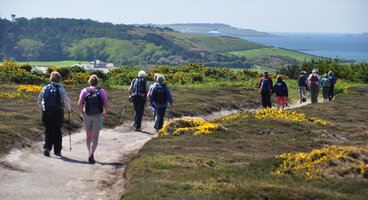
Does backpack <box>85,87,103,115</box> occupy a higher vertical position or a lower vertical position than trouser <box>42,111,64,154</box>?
higher

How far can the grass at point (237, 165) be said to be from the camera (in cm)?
1266

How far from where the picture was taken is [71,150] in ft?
64.6

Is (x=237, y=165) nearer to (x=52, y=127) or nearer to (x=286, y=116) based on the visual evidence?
(x=52, y=127)

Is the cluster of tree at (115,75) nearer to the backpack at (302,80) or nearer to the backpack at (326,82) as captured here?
the backpack at (326,82)

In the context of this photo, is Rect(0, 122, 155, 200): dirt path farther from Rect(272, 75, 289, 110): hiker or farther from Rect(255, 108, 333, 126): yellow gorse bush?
Rect(272, 75, 289, 110): hiker

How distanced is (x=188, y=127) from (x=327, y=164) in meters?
9.74

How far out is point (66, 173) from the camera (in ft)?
52.5

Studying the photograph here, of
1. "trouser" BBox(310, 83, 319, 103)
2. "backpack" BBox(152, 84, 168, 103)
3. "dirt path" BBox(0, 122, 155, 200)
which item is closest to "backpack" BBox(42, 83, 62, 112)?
"dirt path" BBox(0, 122, 155, 200)

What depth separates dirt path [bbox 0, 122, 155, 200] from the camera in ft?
45.4

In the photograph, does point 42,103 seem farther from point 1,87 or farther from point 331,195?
point 1,87

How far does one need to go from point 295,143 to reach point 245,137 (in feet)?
8.25

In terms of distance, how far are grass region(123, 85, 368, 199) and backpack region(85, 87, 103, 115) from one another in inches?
71.1

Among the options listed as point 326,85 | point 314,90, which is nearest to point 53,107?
point 314,90

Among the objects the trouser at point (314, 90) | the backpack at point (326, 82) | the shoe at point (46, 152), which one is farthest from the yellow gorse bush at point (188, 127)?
the backpack at point (326, 82)
